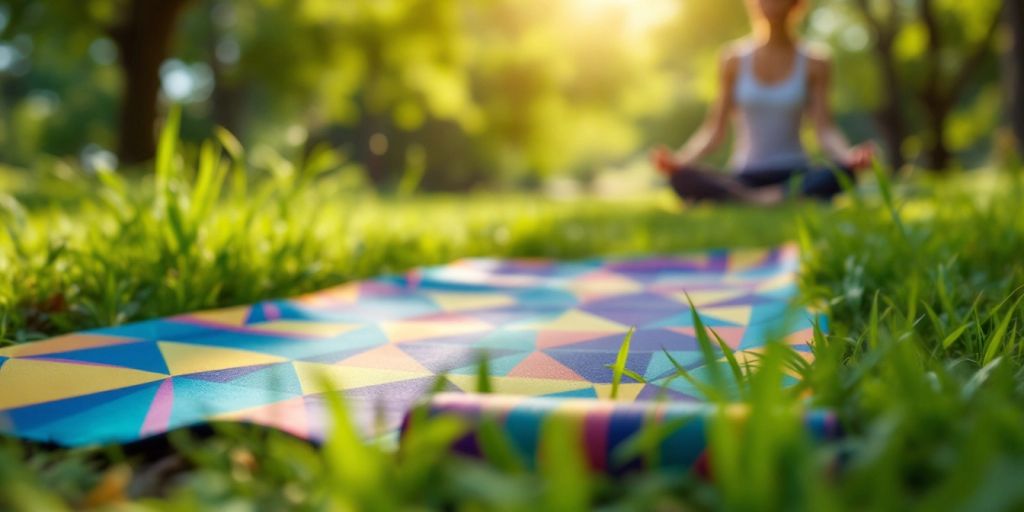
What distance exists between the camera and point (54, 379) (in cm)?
125

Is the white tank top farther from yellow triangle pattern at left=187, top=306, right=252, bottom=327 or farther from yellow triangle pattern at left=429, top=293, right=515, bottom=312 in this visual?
yellow triangle pattern at left=187, top=306, right=252, bottom=327

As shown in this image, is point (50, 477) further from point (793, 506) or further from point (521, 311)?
point (521, 311)

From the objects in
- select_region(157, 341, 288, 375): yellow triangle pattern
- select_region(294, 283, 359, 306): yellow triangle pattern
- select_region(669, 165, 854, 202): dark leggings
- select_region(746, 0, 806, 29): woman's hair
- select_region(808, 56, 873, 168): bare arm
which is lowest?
select_region(669, 165, 854, 202): dark leggings

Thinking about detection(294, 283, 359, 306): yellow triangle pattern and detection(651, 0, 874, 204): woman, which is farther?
detection(651, 0, 874, 204): woman

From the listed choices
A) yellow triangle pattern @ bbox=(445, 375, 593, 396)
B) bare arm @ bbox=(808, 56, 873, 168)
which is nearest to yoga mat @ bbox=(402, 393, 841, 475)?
yellow triangle pattern @ bbox=(445, 375, 593, 396)

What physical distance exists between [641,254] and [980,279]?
1539mm

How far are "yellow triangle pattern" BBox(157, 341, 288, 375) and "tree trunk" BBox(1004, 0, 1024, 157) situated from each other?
685 cm

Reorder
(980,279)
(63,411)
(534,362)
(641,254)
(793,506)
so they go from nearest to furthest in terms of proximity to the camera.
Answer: (793,506)
(63,411)
(534,362)
(980,279)
(641,254)

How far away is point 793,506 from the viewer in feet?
2.15

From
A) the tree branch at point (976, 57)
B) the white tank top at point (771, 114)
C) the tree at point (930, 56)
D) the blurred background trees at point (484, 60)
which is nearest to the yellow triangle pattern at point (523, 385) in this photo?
the white tank top at point (771, 114)

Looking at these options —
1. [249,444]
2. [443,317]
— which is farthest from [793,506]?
[443,317]

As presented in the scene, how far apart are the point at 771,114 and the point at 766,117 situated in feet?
0.15

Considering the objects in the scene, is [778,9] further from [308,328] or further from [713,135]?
[308,328]

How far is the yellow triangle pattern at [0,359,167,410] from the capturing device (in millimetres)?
1175
